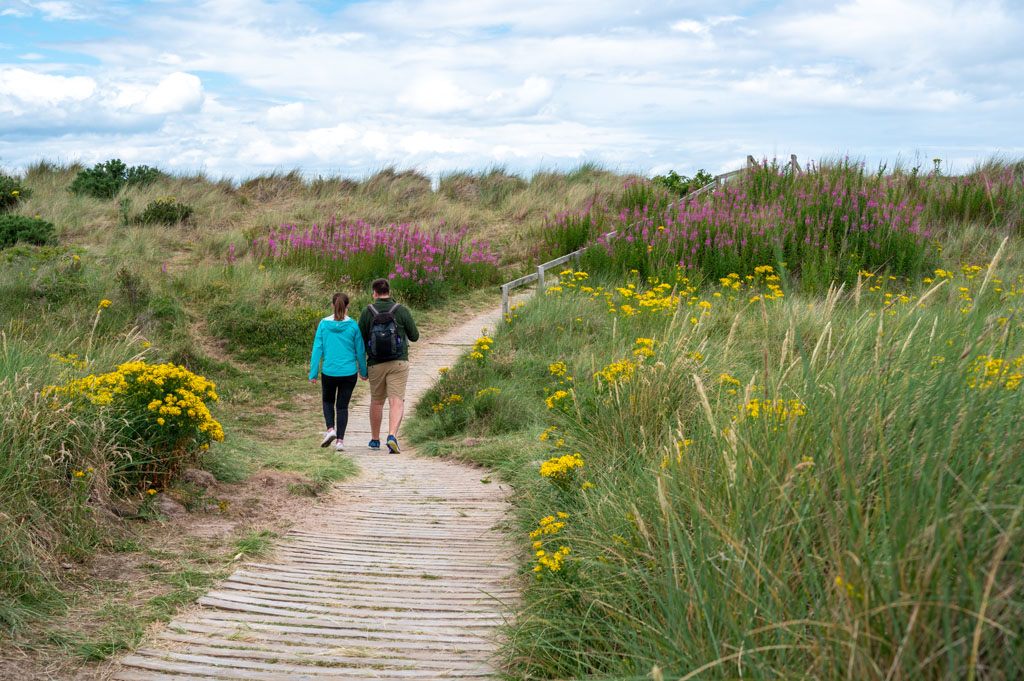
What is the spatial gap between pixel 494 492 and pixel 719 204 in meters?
10.9

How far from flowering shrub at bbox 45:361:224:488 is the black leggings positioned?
9.08ft

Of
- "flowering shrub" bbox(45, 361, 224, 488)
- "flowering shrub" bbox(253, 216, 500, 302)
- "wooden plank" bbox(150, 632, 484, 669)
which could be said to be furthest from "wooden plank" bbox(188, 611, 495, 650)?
"flowering shrub" bbox(253, 216, 500, 302)

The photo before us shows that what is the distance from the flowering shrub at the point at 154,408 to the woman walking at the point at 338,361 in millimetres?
2671

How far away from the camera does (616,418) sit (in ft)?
20.1

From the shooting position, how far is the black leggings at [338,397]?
30.1 feet

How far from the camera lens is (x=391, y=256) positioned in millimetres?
16656

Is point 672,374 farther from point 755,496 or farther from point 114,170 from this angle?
point 114,170

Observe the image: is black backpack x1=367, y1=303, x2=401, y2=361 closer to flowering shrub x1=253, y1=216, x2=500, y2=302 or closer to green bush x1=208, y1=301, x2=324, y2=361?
green bush x1=208, y1=301, x2=324, y2=361

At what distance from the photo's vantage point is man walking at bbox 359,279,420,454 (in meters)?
9.09

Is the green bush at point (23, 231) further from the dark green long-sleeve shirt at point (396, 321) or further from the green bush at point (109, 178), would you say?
the dark green long-sleeve shirt at point (396, 321)

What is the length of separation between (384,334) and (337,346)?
1.76ft

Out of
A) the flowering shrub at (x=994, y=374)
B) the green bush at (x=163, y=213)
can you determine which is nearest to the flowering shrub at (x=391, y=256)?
the green bush at (x=163, y=213)

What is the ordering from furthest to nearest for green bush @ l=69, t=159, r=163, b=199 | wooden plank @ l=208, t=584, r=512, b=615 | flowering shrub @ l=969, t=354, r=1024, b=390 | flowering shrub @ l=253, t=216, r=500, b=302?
green bush @ l=69, t=159, r=163, b=199
flowering shrub @ l=253, t=216, r=500, b=302
wooden plank @ l=208, t=584, r=512, b=615
flowering shrub @ l=969, t=354, r=1024, b=390

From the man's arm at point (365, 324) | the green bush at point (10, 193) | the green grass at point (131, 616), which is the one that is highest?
the green bush at point (10, 193)
